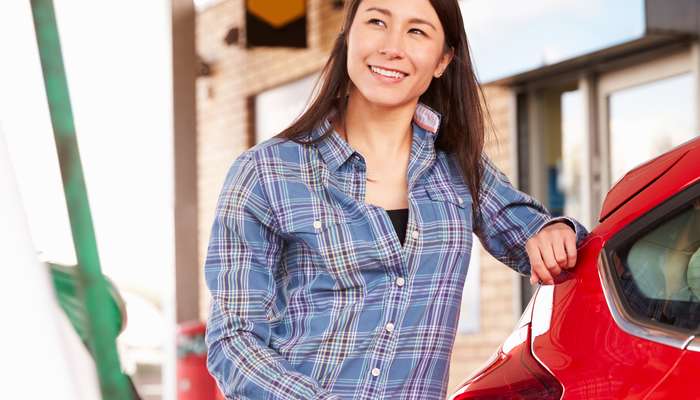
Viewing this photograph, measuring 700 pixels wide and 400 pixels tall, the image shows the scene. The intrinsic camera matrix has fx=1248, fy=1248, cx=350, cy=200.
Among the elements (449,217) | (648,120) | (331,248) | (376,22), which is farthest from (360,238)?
(648,120)

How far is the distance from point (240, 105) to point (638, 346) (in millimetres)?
9283

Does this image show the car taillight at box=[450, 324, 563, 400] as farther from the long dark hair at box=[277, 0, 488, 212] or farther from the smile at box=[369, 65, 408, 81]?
the smile at box=[369, 65, 408, 81]

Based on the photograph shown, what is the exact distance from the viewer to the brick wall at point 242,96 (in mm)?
7910

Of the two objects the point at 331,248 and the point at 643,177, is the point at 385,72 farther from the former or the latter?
the point at 643,177

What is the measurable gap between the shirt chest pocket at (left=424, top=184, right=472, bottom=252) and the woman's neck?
110 mm

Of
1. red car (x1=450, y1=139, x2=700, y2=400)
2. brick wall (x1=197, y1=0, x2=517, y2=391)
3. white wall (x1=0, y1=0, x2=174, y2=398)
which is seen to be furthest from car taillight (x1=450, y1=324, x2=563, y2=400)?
brick wall (x1=197, y1=0, x2=517, y2=391)

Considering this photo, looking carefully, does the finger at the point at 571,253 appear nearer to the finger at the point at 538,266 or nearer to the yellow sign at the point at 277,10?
the finger at the point at 538,266

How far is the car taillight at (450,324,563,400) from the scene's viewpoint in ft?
6.76

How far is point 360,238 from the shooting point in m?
2.18

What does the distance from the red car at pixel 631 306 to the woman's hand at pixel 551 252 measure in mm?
18

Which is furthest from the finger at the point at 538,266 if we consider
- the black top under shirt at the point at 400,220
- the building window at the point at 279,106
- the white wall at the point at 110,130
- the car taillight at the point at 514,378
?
the building window at the point at 279,106

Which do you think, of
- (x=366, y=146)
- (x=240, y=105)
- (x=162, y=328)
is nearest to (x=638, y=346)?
(x=366, y=146)

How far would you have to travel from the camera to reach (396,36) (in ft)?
7.52

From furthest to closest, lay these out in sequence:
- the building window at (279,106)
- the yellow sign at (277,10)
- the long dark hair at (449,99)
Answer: the building window at (279,106), the yellow sign at (277,10), the long dark hair at (449,99)
